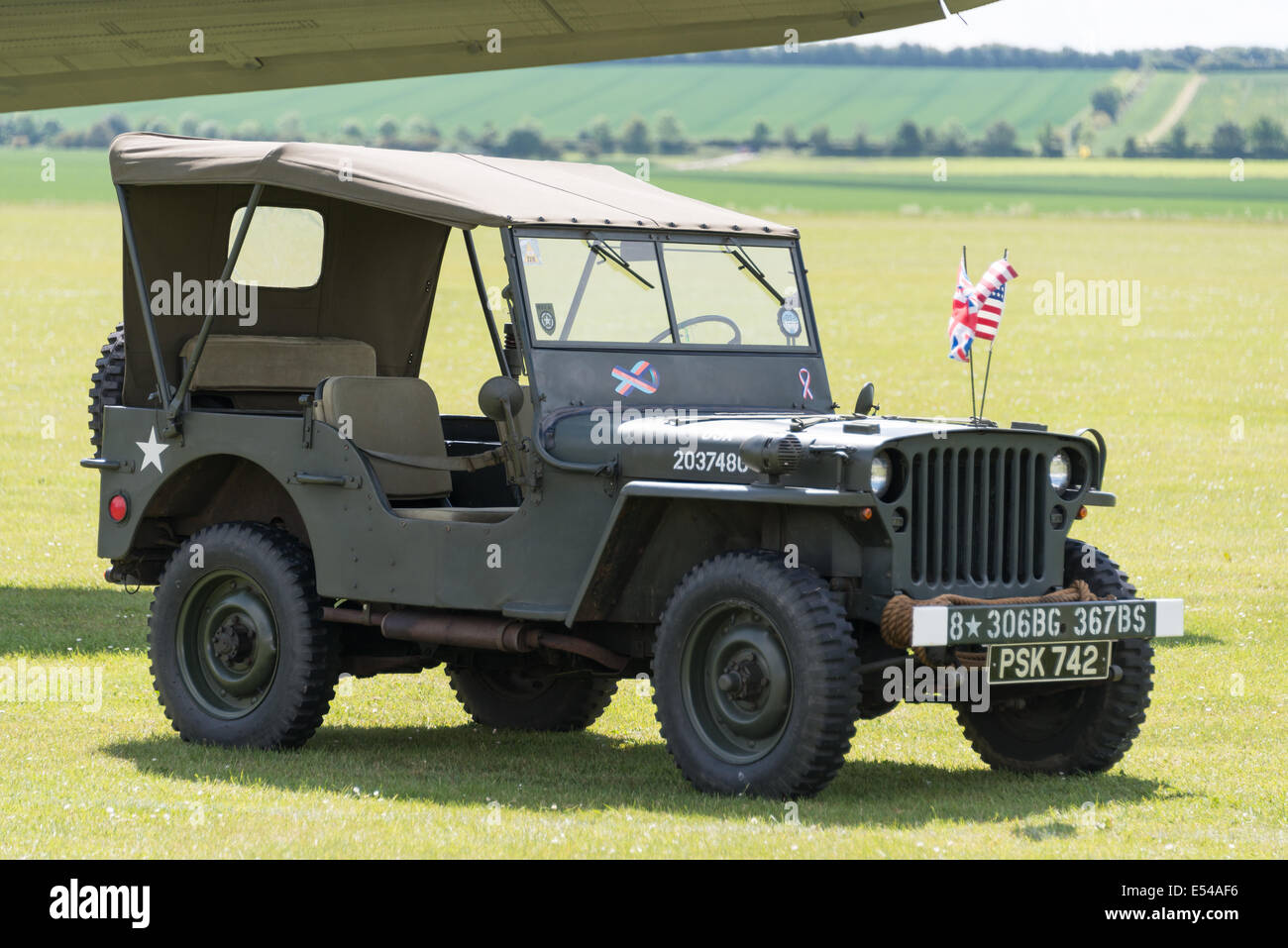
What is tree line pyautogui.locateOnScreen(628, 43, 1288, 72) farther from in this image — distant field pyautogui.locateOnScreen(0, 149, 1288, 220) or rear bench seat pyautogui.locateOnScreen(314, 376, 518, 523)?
rear bench seat pyautogui.locateOnScreen(314, 376, 518, 523)

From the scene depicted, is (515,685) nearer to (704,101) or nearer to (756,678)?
(756,678)

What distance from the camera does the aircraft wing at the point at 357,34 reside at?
1661 centimetres

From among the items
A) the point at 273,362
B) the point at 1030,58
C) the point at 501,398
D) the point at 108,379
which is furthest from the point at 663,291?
the point at 1030,58

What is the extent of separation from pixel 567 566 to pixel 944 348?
87.7 feet

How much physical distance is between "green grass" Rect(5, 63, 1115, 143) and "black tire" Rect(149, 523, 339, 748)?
9098 cm

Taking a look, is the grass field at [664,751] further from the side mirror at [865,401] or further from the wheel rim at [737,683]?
the side mirror at [865,401]

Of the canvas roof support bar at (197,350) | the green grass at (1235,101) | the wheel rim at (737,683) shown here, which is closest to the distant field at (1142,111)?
the green grass at (1235,101)

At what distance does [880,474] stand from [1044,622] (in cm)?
81

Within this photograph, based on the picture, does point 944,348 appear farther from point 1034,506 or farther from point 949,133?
point 949,133

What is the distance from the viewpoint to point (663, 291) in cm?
912

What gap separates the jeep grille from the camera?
780 centimetres

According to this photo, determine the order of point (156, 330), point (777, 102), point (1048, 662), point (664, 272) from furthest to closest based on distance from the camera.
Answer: point (777, 102)
point (156, 330)
point (664, 272)
point (1048, 662)

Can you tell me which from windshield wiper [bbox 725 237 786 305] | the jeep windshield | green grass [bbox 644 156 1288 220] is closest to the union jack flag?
the jeep windshield

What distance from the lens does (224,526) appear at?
31.1 feet
